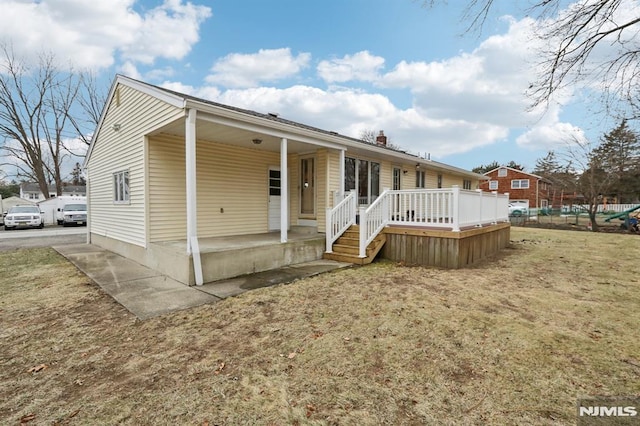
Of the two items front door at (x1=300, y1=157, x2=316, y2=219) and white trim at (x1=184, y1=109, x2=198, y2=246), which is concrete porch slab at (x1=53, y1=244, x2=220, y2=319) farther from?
front door at (x1=300, y1=157, x2=316, y2=219)

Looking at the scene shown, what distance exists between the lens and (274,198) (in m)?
9.75

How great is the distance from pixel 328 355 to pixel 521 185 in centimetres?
4143

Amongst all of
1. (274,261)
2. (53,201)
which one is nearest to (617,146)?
(274,261)

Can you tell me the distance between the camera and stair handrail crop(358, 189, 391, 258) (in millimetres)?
7461

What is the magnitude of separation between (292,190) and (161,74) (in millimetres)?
14070

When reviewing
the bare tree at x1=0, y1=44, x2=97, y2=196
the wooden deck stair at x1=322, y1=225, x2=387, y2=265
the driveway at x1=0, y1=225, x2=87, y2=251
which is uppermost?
the bare tree at x1=0, y1=44, x2=97, y2=196

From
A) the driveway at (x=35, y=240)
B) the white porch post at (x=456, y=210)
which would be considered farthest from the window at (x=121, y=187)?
the white porch post at (x=456, y=210)

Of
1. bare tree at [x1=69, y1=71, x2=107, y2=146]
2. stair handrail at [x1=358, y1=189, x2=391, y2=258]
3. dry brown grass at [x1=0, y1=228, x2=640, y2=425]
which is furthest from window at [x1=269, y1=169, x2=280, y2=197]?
bare tree at [x1=69, y1=71, x2=107, y2=146]

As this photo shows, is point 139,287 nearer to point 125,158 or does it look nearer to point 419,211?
point 125,158

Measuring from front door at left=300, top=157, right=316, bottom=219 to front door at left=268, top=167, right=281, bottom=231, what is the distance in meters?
0.77

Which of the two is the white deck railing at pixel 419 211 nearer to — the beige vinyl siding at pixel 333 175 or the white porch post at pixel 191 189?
the beige vinyl siding at pixel 333 175

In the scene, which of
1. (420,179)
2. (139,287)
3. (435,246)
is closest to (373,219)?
(435,246)

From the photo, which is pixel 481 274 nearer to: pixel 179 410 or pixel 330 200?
pixel 330 200

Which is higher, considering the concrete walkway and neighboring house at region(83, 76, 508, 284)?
neighboring house at region(83, 76, 508, 284)
